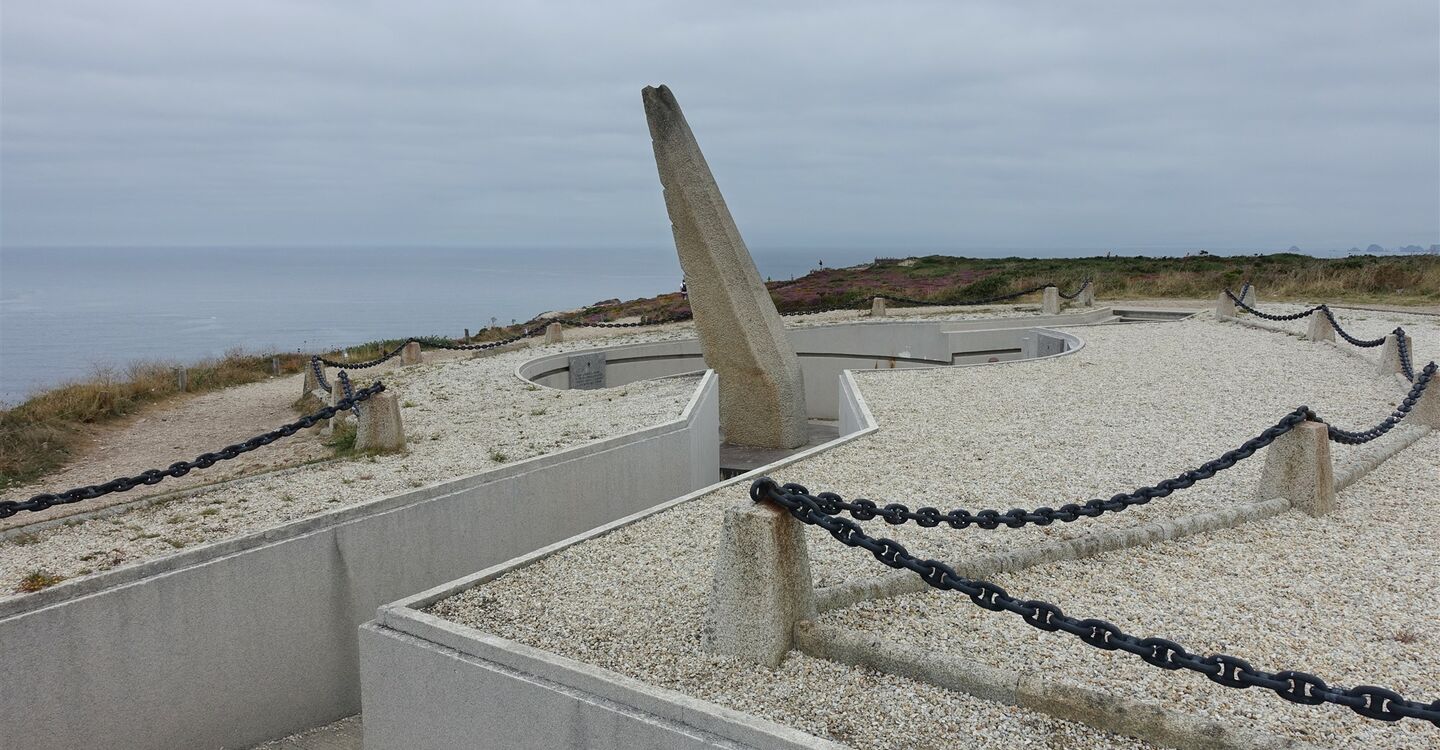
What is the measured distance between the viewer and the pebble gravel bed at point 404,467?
5684 mm

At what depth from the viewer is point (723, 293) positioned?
1143 centimetres

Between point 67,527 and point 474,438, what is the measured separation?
3.28m

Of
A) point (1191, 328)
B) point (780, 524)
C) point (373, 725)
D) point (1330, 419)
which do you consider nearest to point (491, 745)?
point (373, 725)

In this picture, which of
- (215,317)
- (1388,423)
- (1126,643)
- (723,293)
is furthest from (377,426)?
(215,317)

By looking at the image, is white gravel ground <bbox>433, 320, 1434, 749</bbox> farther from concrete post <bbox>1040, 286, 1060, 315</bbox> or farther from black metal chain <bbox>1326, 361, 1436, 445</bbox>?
concrete post <bbox>1040, 286, 1060, 315</bbox>

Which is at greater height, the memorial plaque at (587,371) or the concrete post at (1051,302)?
the concrete post at (1051,302)

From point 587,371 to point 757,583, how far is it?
11548 mm

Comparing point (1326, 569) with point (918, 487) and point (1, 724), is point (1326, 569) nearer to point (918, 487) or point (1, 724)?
point (918, 487)

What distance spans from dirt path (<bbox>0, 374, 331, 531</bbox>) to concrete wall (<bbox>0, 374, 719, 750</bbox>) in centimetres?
212

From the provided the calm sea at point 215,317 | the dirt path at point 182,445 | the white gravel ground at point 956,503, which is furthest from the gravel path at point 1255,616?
the calm sea at point 215,317

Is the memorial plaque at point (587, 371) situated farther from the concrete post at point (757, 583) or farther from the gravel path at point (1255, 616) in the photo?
the concrete post at point (757, 583)

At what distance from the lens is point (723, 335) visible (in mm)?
11695

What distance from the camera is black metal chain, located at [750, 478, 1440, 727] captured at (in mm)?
2703

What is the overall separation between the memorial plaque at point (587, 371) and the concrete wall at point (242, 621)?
299 inches
